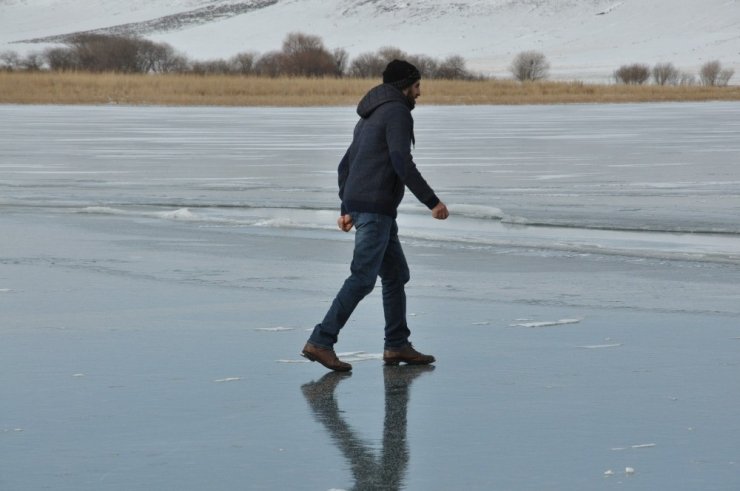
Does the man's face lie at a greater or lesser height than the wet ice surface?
greater

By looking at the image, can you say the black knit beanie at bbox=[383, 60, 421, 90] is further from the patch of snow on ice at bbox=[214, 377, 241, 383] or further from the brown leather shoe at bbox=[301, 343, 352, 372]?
the patch of snow on ice at bbox=[214, 377, 241, 383]

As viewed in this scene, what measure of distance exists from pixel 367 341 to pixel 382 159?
4.18ft

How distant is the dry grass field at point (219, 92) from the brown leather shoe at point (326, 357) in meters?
50.6

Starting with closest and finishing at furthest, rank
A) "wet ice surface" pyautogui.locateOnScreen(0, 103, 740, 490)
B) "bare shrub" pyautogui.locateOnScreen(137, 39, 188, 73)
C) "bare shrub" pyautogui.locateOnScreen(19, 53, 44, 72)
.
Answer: "wet ice surface" pyautogui.locateOnScreen(0, 103, 740, 490)
"bare shrub" pyautogui.locateOnScreen(19, 53, 44, 72)
"bare shrub" pyautogui.locateOnScreen(137, 39, 188, 73)

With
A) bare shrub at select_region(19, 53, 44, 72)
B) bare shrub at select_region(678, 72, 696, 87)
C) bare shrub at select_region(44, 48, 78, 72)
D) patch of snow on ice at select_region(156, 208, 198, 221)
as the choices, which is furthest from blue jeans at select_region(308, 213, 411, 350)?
bare shrub at select_region(678, 72, 696, 87)

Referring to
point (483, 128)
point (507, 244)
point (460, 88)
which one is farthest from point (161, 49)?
point (507, 244)

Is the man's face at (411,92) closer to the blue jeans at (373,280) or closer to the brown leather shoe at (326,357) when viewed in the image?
the blue jeans at (373,280)

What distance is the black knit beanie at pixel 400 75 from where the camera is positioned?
7.62m

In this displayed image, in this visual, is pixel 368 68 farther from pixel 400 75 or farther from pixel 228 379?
pixel 228 379

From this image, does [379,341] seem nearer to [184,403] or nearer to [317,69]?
[184,403]

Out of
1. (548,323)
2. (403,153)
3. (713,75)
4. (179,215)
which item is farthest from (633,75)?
(403,153)

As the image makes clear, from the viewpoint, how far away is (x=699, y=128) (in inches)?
1422

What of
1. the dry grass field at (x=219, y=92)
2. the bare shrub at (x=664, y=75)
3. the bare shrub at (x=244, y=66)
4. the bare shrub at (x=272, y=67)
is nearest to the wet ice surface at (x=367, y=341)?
the dry grass field at (x=219, y=92)

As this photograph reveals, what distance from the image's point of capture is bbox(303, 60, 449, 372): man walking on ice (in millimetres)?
7516
